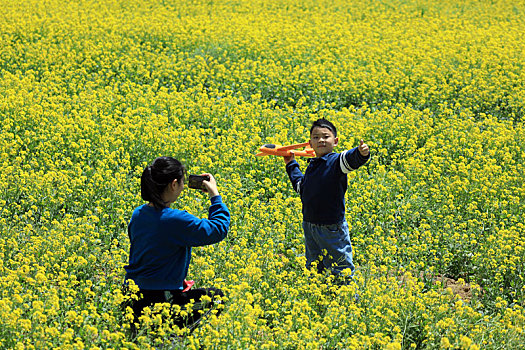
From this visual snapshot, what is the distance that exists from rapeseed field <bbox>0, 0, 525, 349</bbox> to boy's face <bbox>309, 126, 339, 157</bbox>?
104 cm

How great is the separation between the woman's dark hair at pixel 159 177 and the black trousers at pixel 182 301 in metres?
0.64

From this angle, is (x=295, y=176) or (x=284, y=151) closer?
(x=295, y=176)

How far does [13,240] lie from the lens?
575 cm

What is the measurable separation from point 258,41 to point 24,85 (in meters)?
5.08

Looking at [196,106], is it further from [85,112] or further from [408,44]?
[408,44]

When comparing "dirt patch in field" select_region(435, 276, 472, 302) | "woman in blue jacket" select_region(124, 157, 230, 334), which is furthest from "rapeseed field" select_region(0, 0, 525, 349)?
"woman in blue jacket" select_region(124, 157, 230, 334)

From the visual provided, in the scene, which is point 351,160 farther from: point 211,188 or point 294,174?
point 211,188

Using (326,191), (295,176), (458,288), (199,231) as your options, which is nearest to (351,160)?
(326,191)

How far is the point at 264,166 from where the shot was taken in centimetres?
816

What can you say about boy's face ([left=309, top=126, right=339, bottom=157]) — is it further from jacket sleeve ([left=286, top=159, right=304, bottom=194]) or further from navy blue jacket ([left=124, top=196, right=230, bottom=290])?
navy blue jacket ([left=124, top=196, right=230, bottom=290])

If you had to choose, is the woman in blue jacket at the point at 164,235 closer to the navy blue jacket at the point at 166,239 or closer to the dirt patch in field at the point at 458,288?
the navy blue jacket at the point at 166,239

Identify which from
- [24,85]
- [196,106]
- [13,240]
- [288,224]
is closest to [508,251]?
[288,224]

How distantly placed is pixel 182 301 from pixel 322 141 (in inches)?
74.0

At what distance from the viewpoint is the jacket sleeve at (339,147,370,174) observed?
16.4 ft
